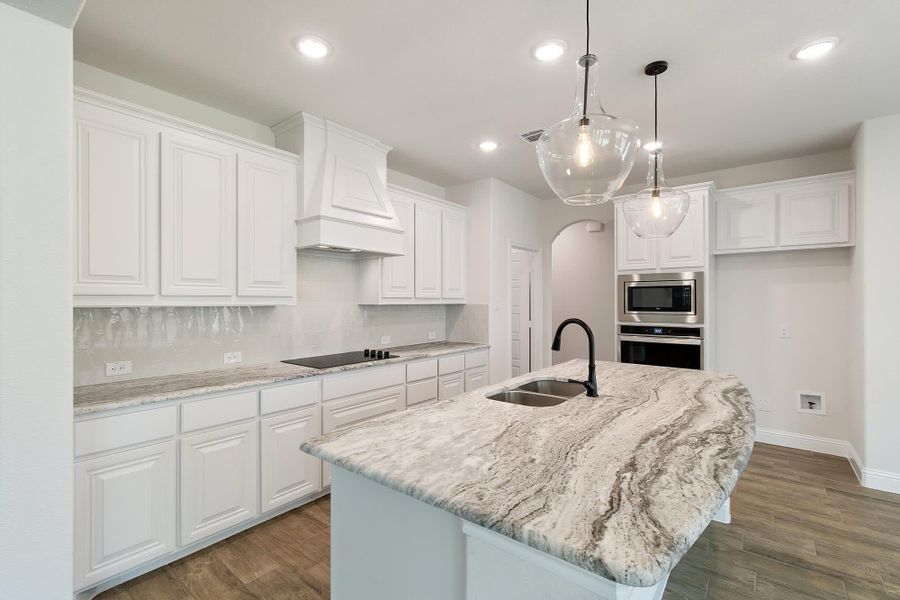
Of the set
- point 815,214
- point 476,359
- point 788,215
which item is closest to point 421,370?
point 476,359

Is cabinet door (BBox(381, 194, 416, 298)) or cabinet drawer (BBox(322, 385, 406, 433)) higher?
cabinet door (BBox(381, 194, 416, 298))

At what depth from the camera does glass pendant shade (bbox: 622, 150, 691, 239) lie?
254 centimetres

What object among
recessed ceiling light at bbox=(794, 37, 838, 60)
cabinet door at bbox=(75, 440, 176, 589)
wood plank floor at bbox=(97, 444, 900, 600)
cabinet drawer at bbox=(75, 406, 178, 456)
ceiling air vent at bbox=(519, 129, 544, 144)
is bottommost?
wood plank floor at bbox=(97, 444, 900, 600)

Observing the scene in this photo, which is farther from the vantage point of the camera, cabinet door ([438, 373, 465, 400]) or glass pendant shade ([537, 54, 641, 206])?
cabinet door ([438, 373, 465, 400])

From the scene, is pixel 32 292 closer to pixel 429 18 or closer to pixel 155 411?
pixel 155 411

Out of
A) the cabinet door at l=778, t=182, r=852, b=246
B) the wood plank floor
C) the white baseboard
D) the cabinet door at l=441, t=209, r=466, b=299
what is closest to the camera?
the wood plank floor

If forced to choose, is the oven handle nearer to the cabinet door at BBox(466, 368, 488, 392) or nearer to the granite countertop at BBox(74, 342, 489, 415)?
the cabinet door at BBox(466, 368, 488, 392)

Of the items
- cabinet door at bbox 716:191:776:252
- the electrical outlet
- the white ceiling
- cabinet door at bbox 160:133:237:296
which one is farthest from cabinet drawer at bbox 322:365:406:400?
cabinet door at bbox 716:191:776:252

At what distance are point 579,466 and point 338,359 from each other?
2480mm

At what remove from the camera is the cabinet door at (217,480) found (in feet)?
7.20

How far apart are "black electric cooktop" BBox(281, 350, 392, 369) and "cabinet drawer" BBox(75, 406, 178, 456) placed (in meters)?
0.96

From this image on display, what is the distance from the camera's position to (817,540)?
7.89ft

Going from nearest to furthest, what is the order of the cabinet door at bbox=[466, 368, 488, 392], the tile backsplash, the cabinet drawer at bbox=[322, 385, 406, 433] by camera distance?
the tile backsplash → the cabinet drawer at bbox=[322, 385, 406, 433] → the cabinet door at bbox=[466, 368, 488, 392]

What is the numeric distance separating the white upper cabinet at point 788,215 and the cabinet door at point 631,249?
63cm
